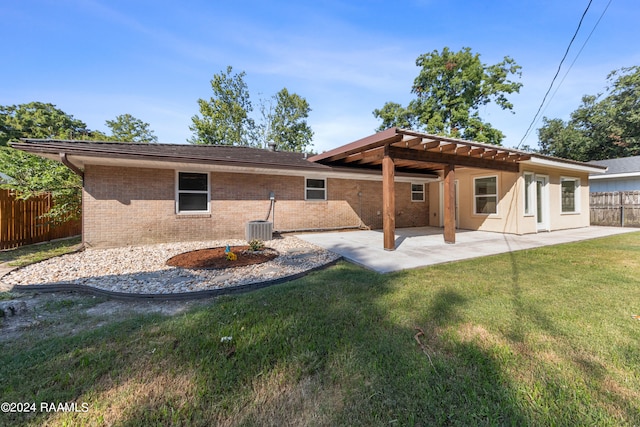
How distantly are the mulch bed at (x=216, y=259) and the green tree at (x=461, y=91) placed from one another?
22.6 meters

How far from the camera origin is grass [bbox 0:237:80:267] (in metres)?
5.58

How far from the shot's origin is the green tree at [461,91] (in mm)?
22375

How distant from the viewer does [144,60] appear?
9469 millimetres

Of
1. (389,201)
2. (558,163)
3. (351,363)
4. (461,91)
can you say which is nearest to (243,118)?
(461,91)

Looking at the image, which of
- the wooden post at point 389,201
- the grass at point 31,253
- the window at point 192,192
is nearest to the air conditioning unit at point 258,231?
the window at point 192,192

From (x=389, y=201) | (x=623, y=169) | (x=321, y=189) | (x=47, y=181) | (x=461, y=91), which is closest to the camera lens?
(x=389, y=201)

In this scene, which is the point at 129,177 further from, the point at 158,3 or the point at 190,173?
the point at 158,3

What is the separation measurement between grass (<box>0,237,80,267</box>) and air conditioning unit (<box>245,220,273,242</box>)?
183 inches

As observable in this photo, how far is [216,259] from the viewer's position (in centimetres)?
568

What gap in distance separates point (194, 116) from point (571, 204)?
90.5ft

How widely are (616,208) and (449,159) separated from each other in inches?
477

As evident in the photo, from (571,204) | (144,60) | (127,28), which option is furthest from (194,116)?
(571,204)

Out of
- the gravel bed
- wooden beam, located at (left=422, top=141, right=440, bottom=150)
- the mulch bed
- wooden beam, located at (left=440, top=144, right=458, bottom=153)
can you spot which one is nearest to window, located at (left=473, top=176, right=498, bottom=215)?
wooden beam, located at (left=440, top=144, right=458, bottom=153)

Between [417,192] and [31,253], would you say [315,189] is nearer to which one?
[417,192]
